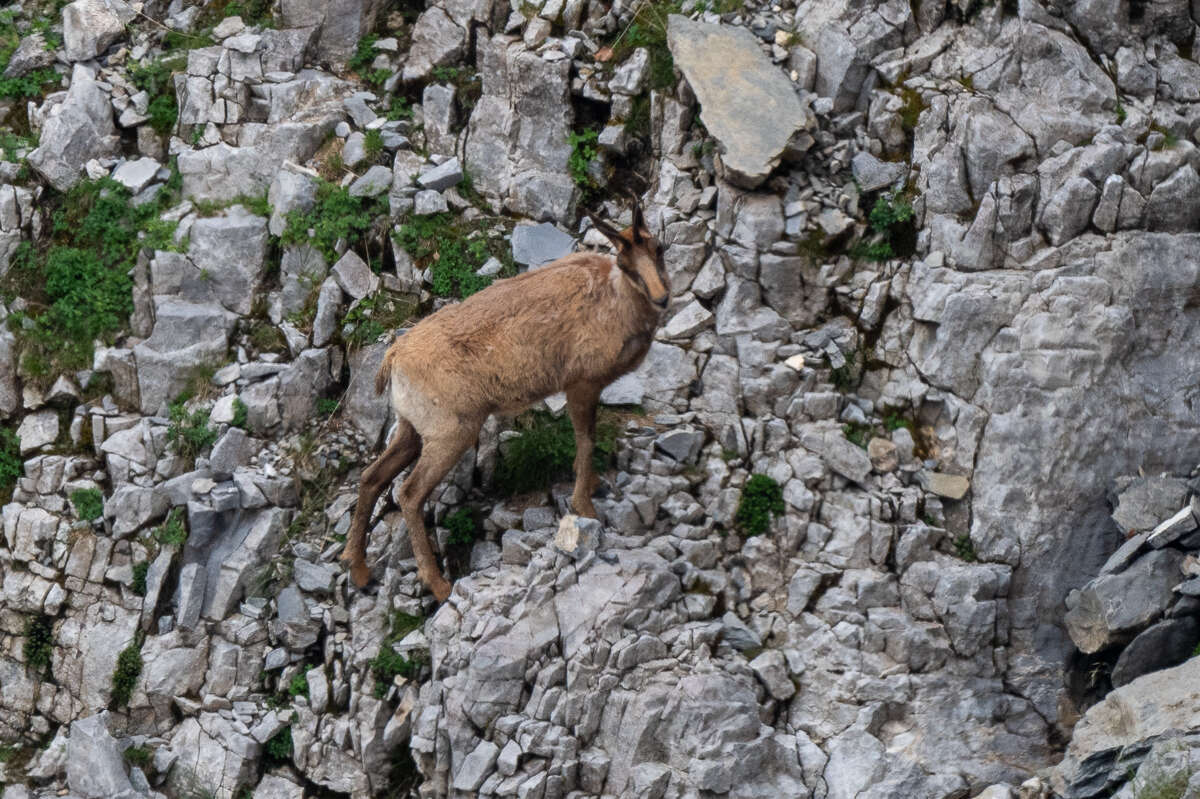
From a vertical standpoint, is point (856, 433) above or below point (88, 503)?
above

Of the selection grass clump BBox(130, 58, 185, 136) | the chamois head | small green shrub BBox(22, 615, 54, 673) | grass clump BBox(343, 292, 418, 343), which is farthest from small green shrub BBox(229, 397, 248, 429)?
the chamois head

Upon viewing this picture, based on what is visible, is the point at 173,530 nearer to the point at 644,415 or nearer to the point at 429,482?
the point at 429,482

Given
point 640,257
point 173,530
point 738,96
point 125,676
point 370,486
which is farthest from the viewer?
point 738,96

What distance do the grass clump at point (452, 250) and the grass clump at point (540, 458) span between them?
2035 mm

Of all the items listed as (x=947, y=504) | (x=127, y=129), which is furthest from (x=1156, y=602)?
(x=127, y=129)

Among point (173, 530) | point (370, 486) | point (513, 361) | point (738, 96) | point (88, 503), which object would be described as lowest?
point (88, 503)

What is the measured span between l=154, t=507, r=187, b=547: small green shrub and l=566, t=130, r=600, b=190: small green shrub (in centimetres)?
554

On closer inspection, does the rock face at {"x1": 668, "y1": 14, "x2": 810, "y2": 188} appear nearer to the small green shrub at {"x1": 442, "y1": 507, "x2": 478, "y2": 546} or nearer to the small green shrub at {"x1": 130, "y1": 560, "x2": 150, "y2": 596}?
the small green shrub at {"x1": 442, "y1": 507, "x2": 478, "y2": 546}

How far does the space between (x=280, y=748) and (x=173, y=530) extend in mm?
2566

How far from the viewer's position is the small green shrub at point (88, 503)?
1391 centimetres

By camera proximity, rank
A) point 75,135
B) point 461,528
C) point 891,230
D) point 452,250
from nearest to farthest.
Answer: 1. point 461,528
2. point 891,230
3. point 452,250
4. point 75,135

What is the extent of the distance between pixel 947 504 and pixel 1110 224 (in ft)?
10.4

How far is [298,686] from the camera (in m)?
12.7

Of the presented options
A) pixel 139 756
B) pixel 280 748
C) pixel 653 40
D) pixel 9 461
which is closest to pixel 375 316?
pixel 9 461
